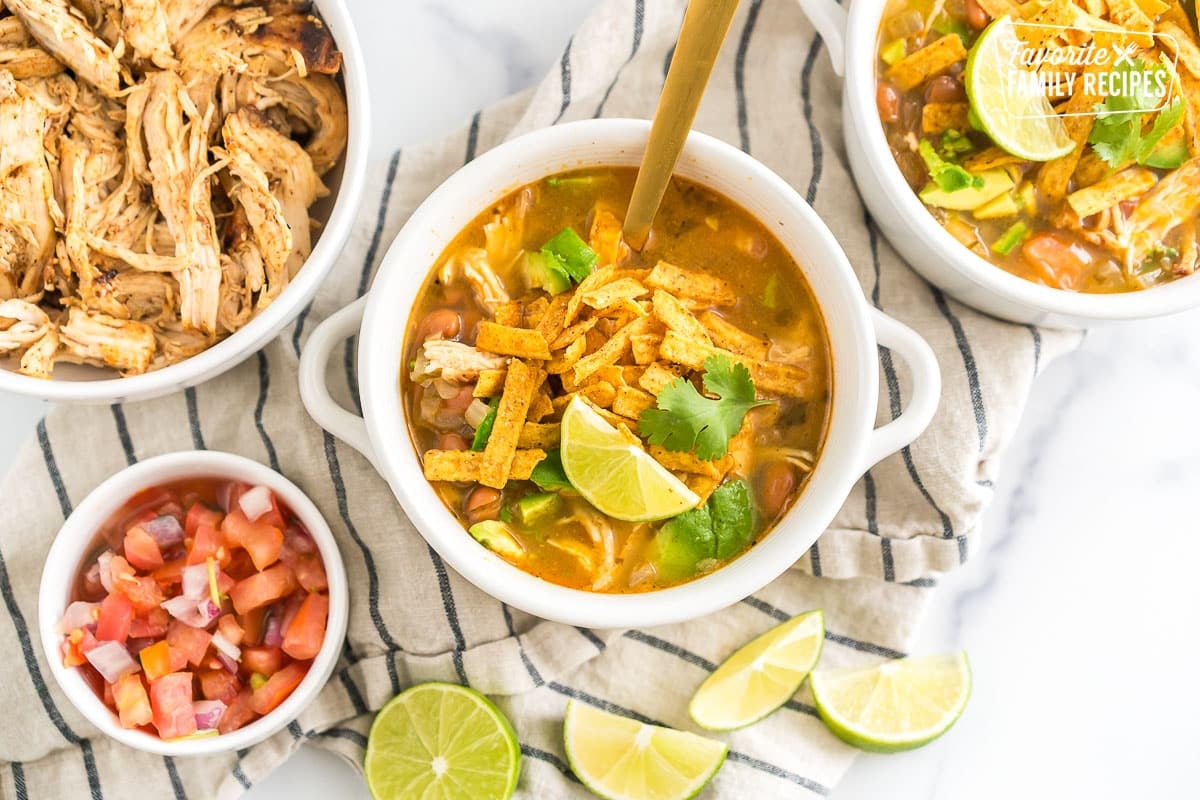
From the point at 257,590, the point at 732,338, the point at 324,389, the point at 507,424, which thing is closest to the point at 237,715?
the point at 257,590

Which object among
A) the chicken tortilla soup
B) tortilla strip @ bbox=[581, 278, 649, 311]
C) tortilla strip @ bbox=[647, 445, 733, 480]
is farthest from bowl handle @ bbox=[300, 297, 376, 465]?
tortilla strip @ bbox=[647, 445, 733, 480]

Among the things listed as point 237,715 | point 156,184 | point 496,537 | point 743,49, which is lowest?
point 237,715

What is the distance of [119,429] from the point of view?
111 inches

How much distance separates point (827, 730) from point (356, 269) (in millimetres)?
1710

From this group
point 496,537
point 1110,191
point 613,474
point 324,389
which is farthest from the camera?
point 1110,191

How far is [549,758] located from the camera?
2.77 metres

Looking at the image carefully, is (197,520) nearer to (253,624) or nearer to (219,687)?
(253,624)

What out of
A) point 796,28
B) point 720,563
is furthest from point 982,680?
point 796,28

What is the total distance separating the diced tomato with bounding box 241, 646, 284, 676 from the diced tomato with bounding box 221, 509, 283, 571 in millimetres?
205

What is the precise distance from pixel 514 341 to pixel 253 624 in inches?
40.5

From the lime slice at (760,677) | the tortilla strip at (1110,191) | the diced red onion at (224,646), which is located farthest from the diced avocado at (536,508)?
the tortilla strip at (1110,191)

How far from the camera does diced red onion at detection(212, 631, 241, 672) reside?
266 centimetres

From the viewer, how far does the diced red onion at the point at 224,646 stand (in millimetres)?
2664

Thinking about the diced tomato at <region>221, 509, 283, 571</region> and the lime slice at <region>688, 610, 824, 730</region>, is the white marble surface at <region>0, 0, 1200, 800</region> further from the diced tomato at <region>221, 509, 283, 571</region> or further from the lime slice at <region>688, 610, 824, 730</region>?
the diced tomato at <region>221, 509, 283, 571</region>
